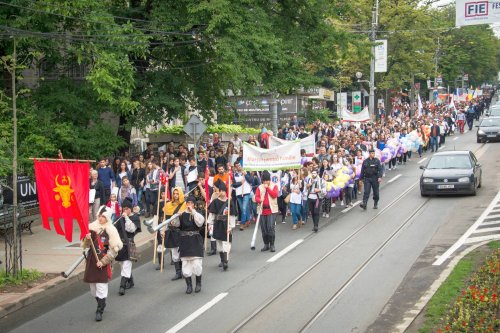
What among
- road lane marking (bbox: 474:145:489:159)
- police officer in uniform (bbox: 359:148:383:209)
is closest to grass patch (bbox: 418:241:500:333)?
police officer in uniform (bbox: 359:148:383:209)

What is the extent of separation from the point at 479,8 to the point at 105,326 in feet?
45.0

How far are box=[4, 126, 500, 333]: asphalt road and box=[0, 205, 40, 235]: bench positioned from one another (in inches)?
151

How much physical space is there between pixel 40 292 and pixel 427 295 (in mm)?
6954

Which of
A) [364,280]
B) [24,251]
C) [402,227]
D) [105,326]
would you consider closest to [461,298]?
[364,280]

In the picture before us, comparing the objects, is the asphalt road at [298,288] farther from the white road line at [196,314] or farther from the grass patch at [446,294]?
the grass patch at [446,294]

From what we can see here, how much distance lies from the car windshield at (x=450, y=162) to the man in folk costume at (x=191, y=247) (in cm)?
1377

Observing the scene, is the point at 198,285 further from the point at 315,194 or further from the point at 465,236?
the point at 465,236

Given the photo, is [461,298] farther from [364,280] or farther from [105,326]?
[105,326]

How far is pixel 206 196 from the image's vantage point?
61.8 ft

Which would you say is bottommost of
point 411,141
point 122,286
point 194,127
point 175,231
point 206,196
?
point 122,286

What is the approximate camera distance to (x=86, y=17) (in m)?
22.1

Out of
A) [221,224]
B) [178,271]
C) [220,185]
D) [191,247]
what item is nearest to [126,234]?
[191,247]

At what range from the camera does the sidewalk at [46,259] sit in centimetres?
1399

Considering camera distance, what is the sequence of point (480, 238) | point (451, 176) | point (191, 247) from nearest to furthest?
1. point (191, 247)
2. point (480, 238)
3. point (451, 176)
